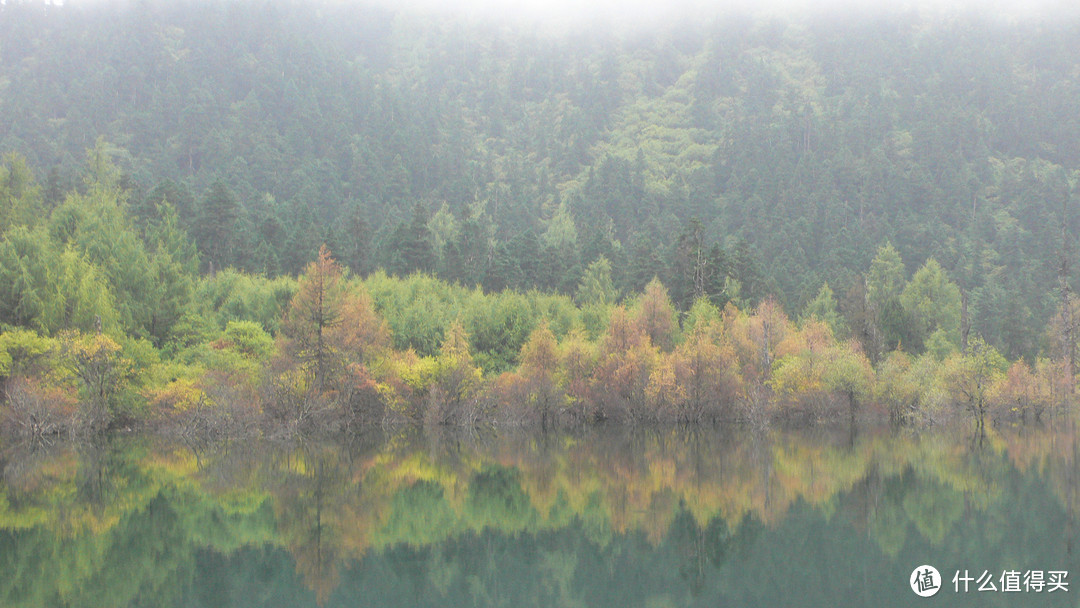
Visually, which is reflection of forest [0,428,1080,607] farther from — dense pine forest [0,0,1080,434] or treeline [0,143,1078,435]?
dense pine forest [0,0,1080,434]

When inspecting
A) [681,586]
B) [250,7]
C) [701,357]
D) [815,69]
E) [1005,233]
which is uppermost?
[250,7]

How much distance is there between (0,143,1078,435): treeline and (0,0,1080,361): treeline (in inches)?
591

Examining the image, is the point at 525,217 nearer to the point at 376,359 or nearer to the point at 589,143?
the point at 589,143

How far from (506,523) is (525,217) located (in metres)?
99.3

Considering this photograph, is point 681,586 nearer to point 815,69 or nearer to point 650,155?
point 650,155

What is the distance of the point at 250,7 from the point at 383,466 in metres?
155

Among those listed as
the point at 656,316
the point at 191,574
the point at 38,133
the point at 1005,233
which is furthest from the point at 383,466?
the point at 38,133

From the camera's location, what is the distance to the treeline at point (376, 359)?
38.2 meters

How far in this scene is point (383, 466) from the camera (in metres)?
28.8

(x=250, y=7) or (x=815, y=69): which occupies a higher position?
(x=250, y=7)

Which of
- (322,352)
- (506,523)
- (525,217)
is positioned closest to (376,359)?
(322,352)

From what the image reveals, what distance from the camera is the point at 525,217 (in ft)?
386

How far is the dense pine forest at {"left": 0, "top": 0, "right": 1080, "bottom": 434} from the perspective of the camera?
141 feet

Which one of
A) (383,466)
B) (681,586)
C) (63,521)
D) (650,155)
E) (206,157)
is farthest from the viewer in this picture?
(650,155)
